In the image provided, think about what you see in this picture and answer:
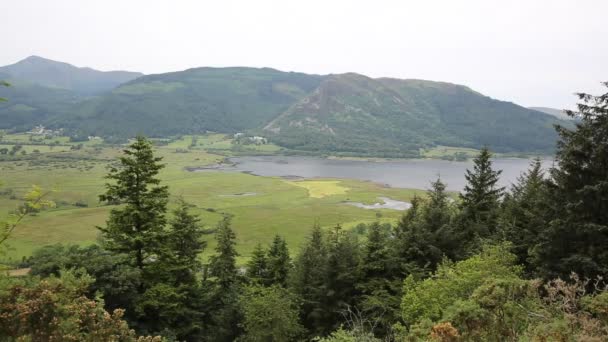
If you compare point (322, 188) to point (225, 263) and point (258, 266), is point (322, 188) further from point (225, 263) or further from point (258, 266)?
Answer: point (225, 263)

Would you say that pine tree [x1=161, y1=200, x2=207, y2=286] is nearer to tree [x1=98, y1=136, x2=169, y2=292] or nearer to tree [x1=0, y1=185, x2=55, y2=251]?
tree [x1=98, y1=136, x2=169, y2=292]

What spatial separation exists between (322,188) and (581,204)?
356 ft

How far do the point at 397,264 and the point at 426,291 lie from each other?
27.7 ft

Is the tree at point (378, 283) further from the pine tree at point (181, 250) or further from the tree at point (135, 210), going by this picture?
the tree at point (135, 210)

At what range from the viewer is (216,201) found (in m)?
104

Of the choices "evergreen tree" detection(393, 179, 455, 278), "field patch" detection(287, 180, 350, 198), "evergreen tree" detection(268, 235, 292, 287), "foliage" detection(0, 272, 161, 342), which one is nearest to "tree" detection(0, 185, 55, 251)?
"foliage" detection(0, 272, 161, 342)

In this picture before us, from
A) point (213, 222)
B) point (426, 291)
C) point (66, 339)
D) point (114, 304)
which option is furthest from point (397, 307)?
point (213, 222)

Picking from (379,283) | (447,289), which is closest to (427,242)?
(379,283)

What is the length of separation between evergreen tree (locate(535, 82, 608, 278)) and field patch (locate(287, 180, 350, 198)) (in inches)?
3745

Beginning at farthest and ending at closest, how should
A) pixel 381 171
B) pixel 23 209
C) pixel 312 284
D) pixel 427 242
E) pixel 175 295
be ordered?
pixel 381 171 < pixel 312 284 < pixel 427 242 < pixel 175 295 < pixel 23 209

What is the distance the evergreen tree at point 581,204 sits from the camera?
16.9 metres

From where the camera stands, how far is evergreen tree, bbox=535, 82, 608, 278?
16.9 m

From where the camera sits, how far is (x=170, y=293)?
23.0 m

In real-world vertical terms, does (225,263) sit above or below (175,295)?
below
